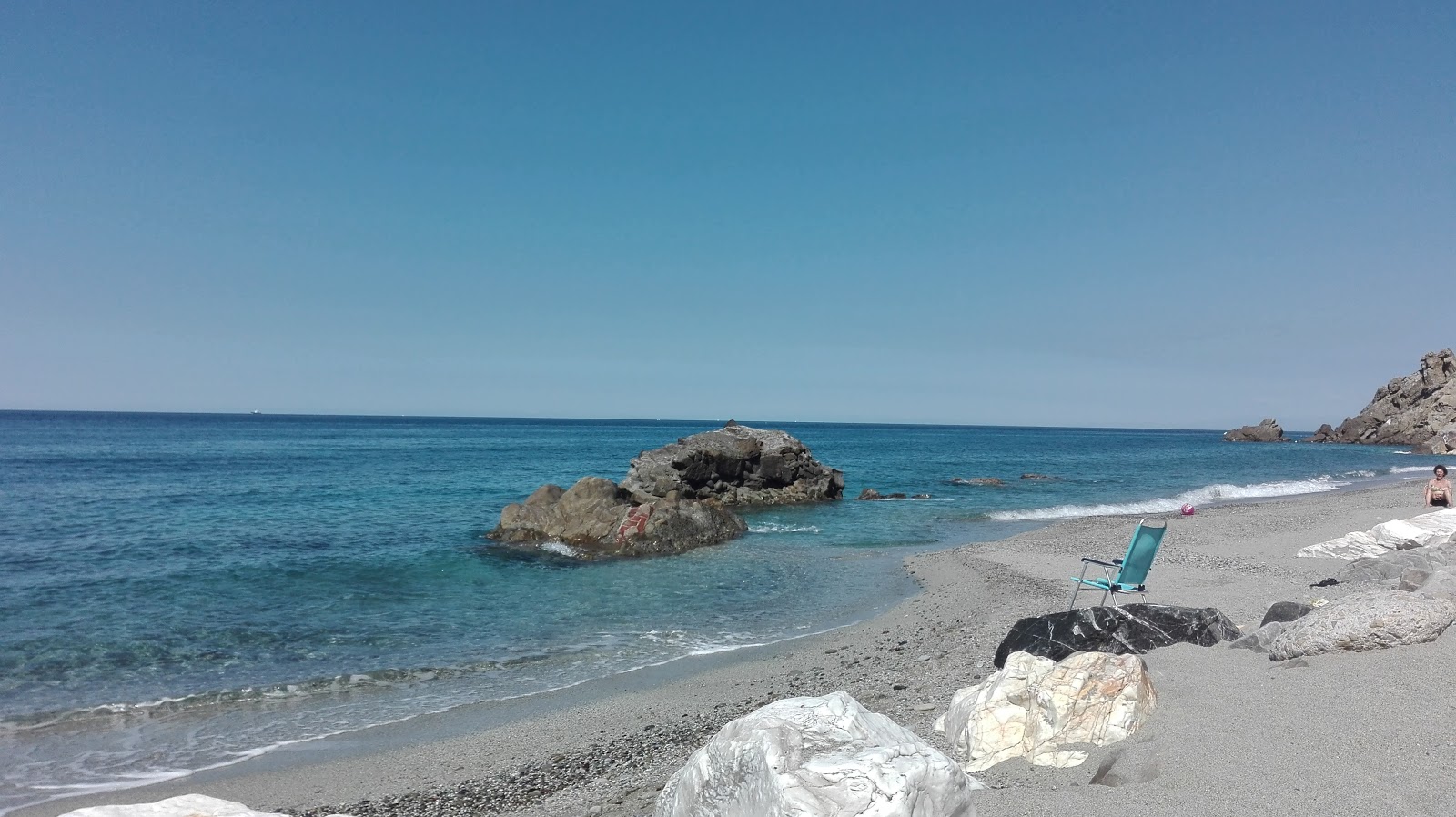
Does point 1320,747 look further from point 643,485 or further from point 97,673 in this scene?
point 643,485

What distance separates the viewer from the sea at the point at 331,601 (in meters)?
9.24

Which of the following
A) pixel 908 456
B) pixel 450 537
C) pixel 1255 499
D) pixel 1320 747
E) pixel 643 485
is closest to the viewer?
pixel 1320 747

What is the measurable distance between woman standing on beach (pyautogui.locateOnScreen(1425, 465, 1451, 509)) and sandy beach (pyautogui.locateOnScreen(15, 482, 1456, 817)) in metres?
3.50

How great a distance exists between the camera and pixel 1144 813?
4.42m

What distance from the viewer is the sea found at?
30.3 ft

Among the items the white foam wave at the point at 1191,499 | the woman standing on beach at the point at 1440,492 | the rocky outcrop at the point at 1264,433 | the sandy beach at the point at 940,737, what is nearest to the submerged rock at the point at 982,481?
the white foam wave at the point at 1191,499

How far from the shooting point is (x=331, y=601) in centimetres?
1483

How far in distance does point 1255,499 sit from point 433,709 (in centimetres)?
3504

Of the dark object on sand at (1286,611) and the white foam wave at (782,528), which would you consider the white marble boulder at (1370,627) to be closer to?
the dark object on sand at (1286,611)

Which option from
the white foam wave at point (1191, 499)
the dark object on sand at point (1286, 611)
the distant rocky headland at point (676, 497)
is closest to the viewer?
the dark object on sand at point (1286, 611)

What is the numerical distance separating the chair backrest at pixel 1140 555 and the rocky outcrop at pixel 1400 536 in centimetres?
580

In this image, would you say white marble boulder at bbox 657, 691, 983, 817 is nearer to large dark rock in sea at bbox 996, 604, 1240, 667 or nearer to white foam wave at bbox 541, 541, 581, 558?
large dark rock in sea at bbox 996, 604, 1240, 667

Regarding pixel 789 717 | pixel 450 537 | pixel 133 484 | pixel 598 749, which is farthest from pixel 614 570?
pixel 133 484

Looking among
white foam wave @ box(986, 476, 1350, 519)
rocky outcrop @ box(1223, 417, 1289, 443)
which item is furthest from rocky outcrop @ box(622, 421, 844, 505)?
rocky outcrop @ box(1223, 417, 1289, 443)
